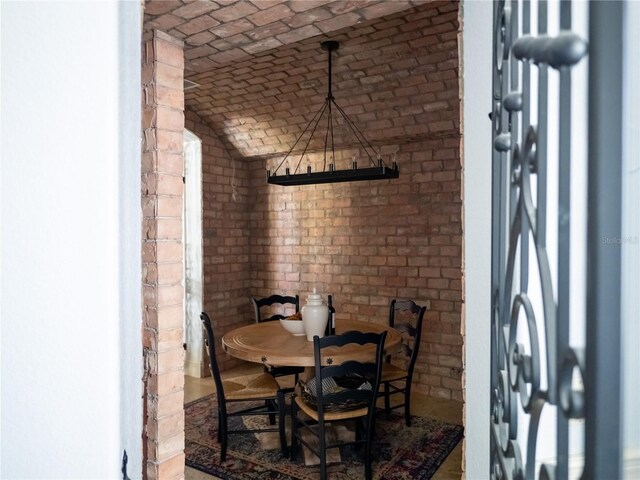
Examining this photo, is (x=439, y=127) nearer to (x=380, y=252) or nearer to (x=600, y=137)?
(x=380, y=252)

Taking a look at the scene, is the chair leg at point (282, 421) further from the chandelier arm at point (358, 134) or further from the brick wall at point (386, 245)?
the chandelier arm at point (358, 134)

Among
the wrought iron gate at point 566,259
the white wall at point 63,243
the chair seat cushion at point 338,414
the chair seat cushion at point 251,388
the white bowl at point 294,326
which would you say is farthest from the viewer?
the white bowl at point 294,326

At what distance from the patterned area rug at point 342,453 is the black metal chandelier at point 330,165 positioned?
5.96 feet

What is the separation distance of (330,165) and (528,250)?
8.57 ft

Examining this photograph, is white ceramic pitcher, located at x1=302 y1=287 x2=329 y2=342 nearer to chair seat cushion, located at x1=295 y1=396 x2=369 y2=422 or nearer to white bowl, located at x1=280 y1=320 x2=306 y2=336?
white bowl, located at x1=280 y1=320 x2=306 y2=336

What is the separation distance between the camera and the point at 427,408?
3.79 metres

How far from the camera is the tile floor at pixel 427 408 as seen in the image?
9.00ft

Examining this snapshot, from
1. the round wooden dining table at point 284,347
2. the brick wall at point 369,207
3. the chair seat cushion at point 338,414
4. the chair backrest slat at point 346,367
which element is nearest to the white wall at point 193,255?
the brick wall at point 369,207

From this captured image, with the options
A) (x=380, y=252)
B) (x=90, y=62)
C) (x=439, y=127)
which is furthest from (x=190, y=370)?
(x=90, y=62)

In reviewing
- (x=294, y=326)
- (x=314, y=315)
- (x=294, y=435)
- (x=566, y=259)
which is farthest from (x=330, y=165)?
(x=566, y=259)

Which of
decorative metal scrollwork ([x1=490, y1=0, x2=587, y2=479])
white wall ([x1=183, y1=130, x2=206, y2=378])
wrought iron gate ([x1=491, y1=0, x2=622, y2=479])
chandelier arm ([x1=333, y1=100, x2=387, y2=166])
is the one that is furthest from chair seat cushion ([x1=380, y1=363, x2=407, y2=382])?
wrought iron gate ([x1=491, y1=0, x2=622, y2=479])

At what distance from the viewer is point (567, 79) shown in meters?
0.36

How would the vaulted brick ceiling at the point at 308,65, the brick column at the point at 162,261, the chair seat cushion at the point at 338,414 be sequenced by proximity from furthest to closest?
the chair seat cushion at the point at 338,414
the brick column at the point at 162,261
the vaulted brick ceiling at the point at 308,65

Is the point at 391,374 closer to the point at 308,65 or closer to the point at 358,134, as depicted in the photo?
the point at 358,134
